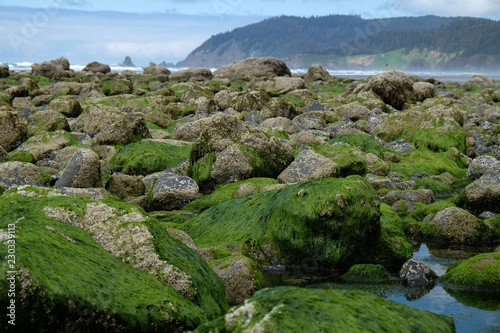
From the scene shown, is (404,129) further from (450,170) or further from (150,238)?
(150,238)

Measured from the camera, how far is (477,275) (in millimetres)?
9531

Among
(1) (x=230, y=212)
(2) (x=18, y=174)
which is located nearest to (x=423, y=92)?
(1) (x=230, y=212)

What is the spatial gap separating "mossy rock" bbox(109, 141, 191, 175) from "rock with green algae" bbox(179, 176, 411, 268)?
25.8 feet

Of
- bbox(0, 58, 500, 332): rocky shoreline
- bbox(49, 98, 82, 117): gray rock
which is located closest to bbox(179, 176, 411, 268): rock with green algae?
bbox(0, 58, 500, 332): rocky shoreline

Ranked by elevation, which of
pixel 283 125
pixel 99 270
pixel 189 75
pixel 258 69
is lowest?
pixel 189 75

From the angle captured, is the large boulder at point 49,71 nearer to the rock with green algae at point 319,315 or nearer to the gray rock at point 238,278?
the gray rock at point 238,278

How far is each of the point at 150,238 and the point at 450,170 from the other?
16.7 meters

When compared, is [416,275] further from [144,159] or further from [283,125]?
[283,125]

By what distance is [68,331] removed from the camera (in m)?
5.20

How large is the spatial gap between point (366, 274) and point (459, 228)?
381 centimetres

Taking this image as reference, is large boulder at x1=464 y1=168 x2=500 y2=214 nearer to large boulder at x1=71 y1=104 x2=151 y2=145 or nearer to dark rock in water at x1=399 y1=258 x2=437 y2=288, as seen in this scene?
dark rock in water at x1=399 y1=258 x2=437 y2=288

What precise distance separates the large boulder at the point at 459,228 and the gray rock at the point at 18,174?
1143 cm

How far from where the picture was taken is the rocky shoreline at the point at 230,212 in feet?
18.0

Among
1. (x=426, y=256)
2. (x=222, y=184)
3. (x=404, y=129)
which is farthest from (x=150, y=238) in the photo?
(x=404, y=129)
